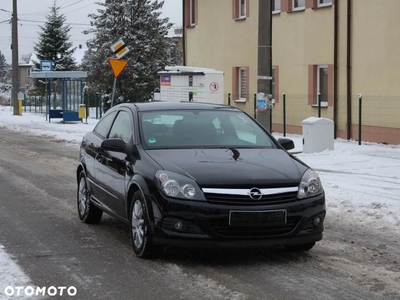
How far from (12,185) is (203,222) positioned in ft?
22.6

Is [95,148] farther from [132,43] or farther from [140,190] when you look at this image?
[132,43]

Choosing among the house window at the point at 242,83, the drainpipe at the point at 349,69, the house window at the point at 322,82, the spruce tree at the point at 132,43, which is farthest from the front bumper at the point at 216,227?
the spruce tree at the point at 132,43

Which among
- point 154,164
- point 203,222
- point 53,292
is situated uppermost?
point 154,164

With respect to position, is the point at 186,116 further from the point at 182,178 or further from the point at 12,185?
the point at 12,185

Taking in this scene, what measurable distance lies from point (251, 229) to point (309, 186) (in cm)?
75

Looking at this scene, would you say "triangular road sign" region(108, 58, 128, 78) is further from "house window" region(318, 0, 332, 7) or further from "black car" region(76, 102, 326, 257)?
"black car" region(76, 102, 326, 257)

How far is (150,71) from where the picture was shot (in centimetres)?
4547

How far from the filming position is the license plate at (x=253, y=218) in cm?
624

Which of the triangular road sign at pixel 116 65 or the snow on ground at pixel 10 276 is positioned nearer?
the snow on ground at pixel 10 276

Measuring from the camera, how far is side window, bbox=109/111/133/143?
303 inches

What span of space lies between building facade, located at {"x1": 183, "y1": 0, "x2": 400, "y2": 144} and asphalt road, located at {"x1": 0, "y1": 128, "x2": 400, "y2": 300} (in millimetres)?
11967

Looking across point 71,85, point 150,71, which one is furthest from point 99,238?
point 150,71

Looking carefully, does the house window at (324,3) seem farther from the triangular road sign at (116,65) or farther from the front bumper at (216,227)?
the front bumper at (216,227)

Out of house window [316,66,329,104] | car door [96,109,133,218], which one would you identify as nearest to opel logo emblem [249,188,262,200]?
car door [96,109,133,218]
